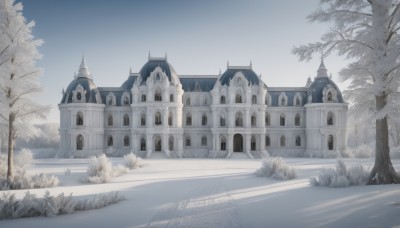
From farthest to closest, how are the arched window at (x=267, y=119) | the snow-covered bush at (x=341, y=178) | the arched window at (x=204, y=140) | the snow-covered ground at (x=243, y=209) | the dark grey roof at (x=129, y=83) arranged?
the dark grey roof at (x=129, y=83)
the arched window at (x=267, y=119)
the arched window at (x=204, y=140)
the snow-covered bush at (x=341, y=178)
the snow-covered ground at (x=243, y=209)

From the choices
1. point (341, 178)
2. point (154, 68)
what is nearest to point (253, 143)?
point (154, 68)

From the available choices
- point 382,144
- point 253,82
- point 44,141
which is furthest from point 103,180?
point 44,141

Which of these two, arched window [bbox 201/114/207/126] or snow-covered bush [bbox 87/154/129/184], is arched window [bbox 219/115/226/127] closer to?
arched window [bbox 201/114/207/126]

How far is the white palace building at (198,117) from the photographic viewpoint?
46.2 m

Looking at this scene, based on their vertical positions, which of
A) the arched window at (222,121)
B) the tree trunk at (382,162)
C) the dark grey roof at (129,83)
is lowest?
the tree trunk at (382,162)

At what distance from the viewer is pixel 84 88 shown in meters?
47.7

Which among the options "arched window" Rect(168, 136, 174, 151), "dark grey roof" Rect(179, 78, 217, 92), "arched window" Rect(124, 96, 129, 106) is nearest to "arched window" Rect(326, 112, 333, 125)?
"dark grey roof" Rect(179, 78, 217, 92)

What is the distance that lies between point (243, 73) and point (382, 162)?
34.6 meters

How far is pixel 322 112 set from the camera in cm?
4672

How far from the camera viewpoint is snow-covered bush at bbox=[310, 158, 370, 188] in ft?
49.1

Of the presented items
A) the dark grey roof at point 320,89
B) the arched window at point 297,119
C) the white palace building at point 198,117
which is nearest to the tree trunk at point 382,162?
the white palace building at point 198,117

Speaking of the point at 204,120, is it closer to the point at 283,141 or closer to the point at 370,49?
the point at 283,141

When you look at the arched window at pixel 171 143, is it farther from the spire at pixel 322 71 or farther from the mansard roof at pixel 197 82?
the spire at pixel 322 71

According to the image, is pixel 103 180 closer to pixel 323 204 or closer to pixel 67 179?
pixel 67 179
